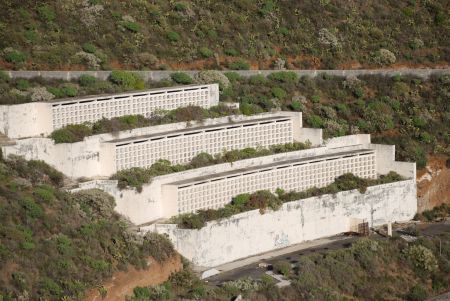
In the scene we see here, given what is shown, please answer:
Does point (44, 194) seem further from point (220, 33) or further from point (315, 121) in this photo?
point (220, 33)

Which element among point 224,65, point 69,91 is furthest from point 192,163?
point 224,65

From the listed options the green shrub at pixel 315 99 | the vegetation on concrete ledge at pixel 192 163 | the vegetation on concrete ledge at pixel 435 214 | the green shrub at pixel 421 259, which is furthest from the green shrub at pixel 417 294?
the green shrub at pixel 315 99

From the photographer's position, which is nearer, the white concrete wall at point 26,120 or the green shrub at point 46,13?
the white concrete wall at point 26,120

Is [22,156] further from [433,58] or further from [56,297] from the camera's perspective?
[433,58]

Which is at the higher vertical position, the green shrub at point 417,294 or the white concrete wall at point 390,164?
the white concrete wall at point 390,164

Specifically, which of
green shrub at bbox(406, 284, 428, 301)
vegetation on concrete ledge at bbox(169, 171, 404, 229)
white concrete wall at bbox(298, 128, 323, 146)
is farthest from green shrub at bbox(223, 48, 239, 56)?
green shrub at bbox(406, 284, 428, 301)

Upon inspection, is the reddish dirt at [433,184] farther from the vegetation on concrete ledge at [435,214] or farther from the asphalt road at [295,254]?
the asphalt road at [295,254]
